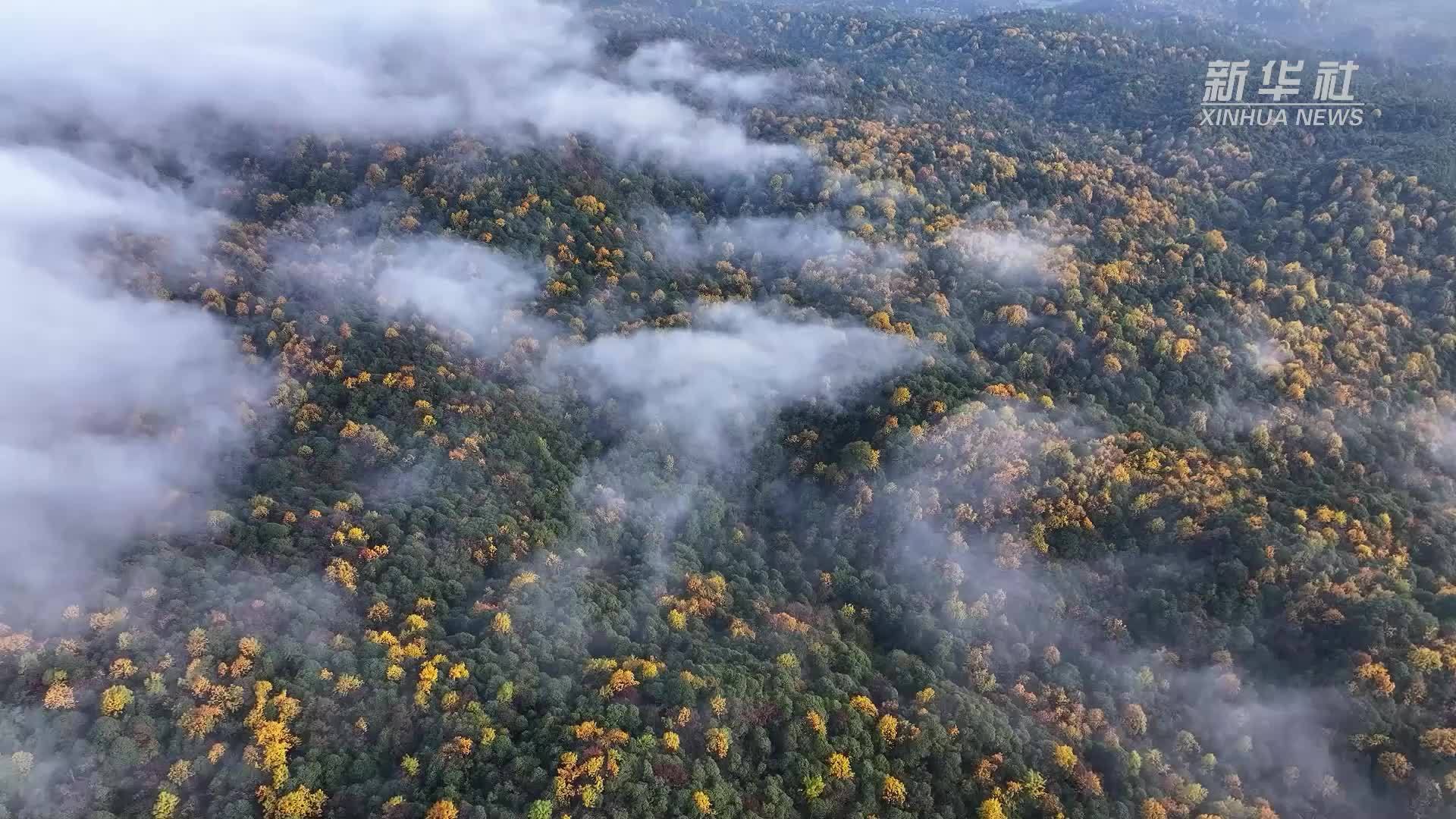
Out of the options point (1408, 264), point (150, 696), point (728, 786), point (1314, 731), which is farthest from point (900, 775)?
point (1408, 264)

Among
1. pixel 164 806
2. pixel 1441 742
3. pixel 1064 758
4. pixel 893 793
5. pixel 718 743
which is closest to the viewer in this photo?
pixel 164 806

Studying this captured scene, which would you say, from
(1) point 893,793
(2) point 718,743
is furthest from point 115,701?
(1) point 893,793

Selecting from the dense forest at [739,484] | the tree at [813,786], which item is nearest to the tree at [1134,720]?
the dense forest at [739,484]

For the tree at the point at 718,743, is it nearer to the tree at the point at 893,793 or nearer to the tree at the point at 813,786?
the tree at the point at 813,786

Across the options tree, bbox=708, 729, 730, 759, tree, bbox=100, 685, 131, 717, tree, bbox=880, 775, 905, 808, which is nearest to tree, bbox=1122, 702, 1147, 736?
tree, bbox=880, 775, 905, 808

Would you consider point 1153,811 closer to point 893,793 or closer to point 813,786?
point 893,793

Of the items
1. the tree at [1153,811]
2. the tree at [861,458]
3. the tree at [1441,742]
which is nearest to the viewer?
the tree at [1153,811]

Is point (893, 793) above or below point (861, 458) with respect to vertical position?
below

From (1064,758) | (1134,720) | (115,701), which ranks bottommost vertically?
→ (1134,720)

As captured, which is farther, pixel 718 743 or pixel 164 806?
pixel 718 743
